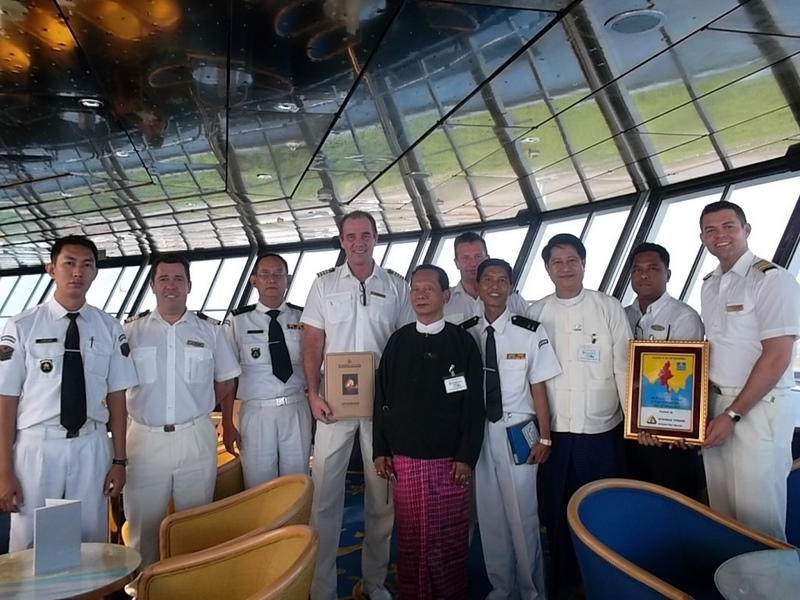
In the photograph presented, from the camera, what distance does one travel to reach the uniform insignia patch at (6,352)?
2.40m

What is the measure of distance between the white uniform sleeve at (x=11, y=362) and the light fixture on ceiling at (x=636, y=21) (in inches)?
127

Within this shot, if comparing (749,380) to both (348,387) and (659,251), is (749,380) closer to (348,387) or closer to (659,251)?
(659,251)

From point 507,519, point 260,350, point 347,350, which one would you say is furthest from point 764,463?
point 260,350

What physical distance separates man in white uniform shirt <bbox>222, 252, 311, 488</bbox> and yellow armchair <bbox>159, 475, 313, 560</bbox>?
28.5 inches

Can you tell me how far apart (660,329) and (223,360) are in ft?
7.53

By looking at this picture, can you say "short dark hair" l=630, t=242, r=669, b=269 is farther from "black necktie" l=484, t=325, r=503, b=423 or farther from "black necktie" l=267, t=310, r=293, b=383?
"black necktie" l=267, t=310, r=293, b=383

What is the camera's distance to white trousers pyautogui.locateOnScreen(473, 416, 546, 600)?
2857 millimetres

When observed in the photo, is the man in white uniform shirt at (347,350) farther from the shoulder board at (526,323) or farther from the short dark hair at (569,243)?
the short dark hair at (569,243)

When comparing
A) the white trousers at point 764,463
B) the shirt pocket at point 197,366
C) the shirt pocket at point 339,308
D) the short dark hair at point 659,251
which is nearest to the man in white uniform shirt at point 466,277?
the shirt pocket at point 339,308

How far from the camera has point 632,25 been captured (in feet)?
10.3

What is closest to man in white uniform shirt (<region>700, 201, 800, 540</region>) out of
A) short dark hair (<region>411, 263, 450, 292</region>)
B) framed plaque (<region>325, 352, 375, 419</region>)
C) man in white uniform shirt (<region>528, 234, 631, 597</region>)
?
man in white uniform shirt (<region>528, 234, 631, 597</region>)

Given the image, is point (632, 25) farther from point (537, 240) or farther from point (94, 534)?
point (537, 240)

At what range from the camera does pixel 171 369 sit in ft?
9.21

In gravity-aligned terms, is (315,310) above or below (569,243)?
below
